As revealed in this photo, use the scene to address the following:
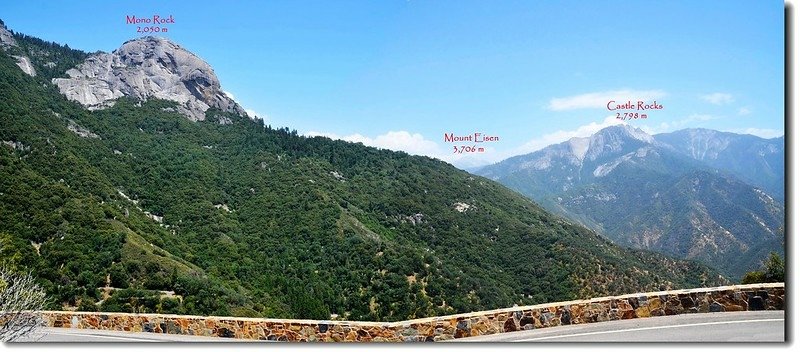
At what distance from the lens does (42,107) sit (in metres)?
51.0

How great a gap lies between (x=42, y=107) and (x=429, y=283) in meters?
39.0

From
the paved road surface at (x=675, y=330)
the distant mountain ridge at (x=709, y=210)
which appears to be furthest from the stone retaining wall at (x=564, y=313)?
the distant mountain ridge at (x=709, y=210)

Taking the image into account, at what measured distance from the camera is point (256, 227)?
45344mm

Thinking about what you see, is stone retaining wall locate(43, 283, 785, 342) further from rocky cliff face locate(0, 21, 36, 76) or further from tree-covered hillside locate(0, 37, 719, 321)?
rocky cliff face locate(0, 21, 36, 76)

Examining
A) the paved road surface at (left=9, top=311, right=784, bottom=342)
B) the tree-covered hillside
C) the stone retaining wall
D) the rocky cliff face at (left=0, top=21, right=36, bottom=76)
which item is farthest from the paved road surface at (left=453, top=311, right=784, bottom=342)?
the rocky cliff face at (left=0, top=21, right=36, bottom=76)

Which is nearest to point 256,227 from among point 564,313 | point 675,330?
point 564,313

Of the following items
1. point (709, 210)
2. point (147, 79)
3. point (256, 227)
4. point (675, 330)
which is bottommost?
point (256, 227)

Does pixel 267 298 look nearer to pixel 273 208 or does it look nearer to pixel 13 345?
pixel 273 208

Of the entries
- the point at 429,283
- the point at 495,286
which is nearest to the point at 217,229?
the point at 429,283

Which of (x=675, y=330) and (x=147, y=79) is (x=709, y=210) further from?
(x=675, y=330)

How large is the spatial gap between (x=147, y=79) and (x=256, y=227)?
37293 millimetres

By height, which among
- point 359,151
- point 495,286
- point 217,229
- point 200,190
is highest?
point 359,151

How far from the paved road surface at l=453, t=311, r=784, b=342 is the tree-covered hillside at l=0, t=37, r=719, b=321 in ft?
67.6

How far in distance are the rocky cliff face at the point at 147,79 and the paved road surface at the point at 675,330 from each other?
195 feet
